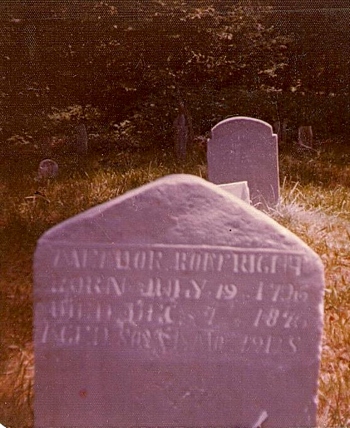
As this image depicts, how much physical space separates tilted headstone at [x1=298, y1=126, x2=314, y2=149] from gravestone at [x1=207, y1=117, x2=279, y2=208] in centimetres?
427

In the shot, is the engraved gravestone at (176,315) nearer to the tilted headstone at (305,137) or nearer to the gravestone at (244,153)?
the gravestone at (244,153)

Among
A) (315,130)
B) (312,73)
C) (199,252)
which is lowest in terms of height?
(315,130)

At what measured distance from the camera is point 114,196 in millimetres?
6320

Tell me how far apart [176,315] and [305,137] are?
808cm

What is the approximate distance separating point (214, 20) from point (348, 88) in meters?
3.52

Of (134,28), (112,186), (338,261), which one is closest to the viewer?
(338,261)

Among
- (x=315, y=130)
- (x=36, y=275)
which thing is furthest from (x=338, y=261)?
(x=315, y=130)

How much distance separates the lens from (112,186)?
262 inches

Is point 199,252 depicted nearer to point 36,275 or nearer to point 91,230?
point 91,230

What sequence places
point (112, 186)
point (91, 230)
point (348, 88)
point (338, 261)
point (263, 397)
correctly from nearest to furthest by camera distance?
point (91, 230) → point (263, 397) → point (338, 261) → point (112, 186) → point (348, 88)

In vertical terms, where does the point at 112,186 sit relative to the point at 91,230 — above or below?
below

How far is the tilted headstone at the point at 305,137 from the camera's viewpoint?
31.1ft

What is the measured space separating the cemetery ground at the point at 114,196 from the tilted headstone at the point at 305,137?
0.25 m

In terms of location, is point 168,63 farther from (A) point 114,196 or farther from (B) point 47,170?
(A) point 114,196
